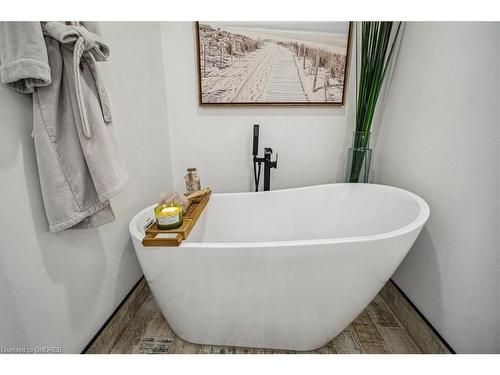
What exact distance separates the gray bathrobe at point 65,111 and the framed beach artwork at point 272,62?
79 cm

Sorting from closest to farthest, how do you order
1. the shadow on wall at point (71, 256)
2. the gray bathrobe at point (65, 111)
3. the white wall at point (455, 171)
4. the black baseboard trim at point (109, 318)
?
the gray bathrobe at point (65, 111) → the shadow on wall at point (71, 256) → the white wall at point (455, 171) → the black baseboard trim at point (109, 318)

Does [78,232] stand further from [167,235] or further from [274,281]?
[274,281]

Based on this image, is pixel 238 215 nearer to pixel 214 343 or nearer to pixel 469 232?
pixel 214 343

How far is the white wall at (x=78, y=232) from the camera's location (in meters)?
0.68

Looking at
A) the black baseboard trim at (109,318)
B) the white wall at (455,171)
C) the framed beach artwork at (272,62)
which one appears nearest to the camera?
the white wall at (455,171)

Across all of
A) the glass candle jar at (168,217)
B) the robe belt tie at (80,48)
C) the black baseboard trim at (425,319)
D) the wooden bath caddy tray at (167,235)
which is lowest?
the black baseboard trim at (425,319)

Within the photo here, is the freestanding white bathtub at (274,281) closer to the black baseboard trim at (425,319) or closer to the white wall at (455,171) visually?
the white wall at (455,171)

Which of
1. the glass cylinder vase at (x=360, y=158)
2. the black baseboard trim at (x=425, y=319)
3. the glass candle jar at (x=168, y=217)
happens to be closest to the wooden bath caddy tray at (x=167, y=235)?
the glass candle jar at (x=168, y=217)

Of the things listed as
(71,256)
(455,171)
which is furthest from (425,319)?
(71,256)

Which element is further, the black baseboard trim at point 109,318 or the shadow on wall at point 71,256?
the black baseboard trim at point 109,318

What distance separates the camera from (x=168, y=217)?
36.2 inches

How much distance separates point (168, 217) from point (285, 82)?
3.79 feet
